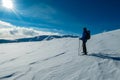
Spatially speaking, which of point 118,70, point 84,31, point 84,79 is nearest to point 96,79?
point 84,79

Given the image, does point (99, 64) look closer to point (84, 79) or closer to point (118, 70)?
point (118, 70)

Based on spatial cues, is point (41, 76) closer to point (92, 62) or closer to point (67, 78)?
point (67, 78)

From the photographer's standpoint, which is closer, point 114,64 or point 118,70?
point 118,70

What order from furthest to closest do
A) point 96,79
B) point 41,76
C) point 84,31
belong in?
point 84,31
point 41,76
point 96,79

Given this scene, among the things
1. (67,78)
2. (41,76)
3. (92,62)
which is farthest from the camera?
(92,62)

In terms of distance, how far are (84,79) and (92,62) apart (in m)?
3.31

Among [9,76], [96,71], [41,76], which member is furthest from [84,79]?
[9,76]

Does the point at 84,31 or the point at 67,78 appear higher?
the point at 84,31

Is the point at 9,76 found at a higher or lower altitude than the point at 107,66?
lower

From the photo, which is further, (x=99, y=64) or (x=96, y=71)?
(x=99, y=64)

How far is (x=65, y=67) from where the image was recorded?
12.5 m

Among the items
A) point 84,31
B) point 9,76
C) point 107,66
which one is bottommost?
point 9,76

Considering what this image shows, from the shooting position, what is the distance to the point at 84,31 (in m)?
15.7

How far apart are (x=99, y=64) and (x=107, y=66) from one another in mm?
727
